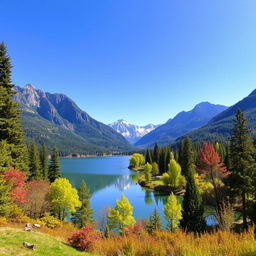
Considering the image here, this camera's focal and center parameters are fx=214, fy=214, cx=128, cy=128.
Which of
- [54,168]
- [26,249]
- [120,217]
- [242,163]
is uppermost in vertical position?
[242,163]

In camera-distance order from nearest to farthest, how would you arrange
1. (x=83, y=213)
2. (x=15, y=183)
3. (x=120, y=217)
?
(x=15, y=183) < (x=120, y=217) < (x=83, y=213)

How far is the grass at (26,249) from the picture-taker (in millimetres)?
10812

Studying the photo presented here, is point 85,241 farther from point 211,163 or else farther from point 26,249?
point 211,163

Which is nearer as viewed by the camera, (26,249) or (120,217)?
(26,249)

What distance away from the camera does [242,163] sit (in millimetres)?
28234

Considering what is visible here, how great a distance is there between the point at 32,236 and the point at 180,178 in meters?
56.1

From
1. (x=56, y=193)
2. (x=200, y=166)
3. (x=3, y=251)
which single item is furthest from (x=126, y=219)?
(x=3, y=251)

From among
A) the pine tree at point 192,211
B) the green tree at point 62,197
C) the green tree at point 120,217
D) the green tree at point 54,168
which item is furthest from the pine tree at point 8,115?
the green tree at point 54,168

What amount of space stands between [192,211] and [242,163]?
9.63 metres

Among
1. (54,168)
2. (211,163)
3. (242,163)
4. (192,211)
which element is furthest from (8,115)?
(54,168)

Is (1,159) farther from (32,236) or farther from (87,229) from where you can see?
(87,229)

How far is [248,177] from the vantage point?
27.8m

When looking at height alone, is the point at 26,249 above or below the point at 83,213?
above

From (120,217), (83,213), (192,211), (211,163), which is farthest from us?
(211,163)
